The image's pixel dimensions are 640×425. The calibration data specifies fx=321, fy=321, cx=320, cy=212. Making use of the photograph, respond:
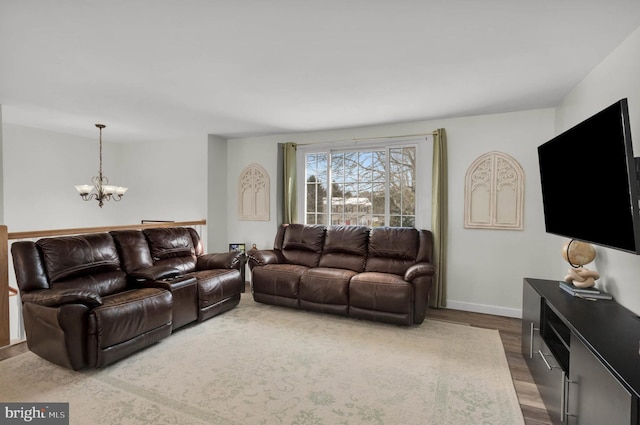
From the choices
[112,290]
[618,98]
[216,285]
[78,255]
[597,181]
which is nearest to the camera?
[597,181]

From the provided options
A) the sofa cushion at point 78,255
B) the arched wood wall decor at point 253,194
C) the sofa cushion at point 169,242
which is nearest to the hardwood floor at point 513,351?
the sofa cushion at point 78,255

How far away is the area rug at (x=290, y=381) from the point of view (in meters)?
2.04

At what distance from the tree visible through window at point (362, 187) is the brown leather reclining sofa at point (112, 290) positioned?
162 centimetres

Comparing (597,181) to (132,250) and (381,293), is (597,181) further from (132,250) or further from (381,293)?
(132,250)

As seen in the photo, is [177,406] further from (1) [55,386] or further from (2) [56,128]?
(2) [56,128]

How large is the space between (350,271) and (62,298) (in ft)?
9.26

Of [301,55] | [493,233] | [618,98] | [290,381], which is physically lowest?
[290,381]

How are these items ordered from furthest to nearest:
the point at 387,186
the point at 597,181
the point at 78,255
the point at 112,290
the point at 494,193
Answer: the point at 387,186
the point at 494,193
the point at 112,290
the point at 78,255
the point at 597,181

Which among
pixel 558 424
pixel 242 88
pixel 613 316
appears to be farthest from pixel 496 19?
pixel 558 424

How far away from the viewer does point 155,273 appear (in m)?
3.37

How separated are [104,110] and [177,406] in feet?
11.4

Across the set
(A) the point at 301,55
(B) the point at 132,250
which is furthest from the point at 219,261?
(A) the point at 301,55

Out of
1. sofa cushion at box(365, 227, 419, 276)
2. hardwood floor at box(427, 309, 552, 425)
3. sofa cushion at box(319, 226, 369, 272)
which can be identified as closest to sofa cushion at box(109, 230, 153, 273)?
sofa cushion at box(319, 226, 369, 272)

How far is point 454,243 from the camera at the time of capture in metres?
4.12
